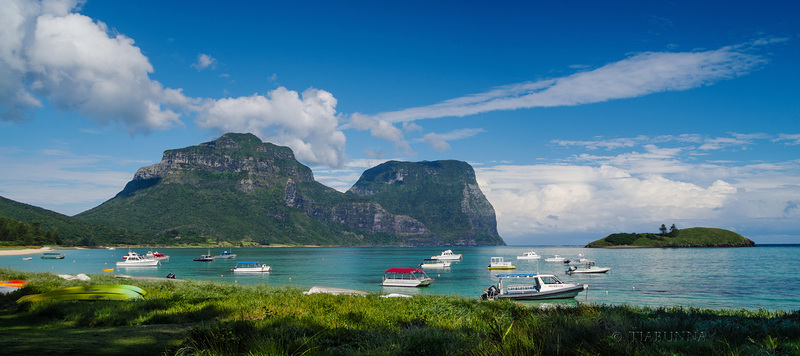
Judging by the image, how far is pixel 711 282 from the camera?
55.3 metres

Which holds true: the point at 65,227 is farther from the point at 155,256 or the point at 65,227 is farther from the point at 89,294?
the point at 89,294

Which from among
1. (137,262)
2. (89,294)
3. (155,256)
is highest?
(89,294)

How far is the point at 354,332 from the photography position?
9633 mm

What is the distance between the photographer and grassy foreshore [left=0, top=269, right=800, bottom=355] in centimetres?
718

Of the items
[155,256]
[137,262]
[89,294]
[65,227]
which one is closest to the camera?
[89,294]

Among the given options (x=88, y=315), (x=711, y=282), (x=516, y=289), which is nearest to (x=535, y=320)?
(x=88, y=315)

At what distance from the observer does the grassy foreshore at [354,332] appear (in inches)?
283

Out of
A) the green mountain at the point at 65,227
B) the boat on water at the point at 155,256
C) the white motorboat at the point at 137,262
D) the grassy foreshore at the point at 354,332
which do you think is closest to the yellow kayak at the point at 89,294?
the grassy foreshore at the point at 354,332

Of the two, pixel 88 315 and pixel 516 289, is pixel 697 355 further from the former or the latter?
pixel 516 289

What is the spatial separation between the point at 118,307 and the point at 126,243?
200 metres

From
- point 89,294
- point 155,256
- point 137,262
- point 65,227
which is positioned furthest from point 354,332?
point 65,227

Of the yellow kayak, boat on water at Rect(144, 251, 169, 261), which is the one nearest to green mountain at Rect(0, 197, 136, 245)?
boat on water at Rect(144, 251, 169, 261)

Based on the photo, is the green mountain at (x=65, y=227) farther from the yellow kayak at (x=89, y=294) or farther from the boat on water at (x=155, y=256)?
the yellow kayak at (x=89, y=294)

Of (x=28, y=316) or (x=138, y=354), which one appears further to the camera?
(x=28, y=316)
